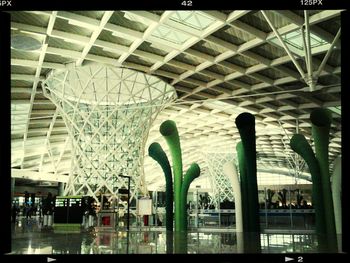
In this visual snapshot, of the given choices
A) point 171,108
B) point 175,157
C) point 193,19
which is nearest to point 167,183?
point 175,157

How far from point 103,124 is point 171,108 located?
1092 cm

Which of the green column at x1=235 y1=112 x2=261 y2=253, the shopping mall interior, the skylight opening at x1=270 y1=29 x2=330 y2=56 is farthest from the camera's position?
the skylight opening at x1=270 y1=29 x2=330 y2=56

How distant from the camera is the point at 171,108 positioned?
39.4 metres

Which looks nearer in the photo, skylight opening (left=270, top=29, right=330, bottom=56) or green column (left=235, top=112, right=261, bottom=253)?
green column (left=235, top=112, right=261, bottom=253)

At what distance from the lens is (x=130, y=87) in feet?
110

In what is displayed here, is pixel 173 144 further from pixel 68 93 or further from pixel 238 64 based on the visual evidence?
pixel 68 93

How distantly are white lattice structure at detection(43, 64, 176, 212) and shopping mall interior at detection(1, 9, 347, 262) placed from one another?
0.12 m

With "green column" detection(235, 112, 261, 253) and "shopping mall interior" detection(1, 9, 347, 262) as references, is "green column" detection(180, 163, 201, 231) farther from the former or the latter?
"green column" detection(235, 112, 261, 253)

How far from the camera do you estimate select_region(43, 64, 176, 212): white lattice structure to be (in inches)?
1166

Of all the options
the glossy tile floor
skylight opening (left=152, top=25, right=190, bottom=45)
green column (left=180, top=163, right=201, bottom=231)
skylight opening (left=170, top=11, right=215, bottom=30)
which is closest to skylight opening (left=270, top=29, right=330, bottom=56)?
skylight opening (left=170, top=11, right=215, bottom=30)

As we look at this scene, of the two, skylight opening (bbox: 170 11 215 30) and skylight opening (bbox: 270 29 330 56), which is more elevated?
skylight opening (bbox: 170 11 215 30)

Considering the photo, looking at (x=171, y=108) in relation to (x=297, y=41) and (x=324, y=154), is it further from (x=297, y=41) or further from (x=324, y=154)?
(x=324, y=154)

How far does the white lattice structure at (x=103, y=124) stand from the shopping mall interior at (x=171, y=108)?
0.38 ft

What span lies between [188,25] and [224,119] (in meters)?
24.6
